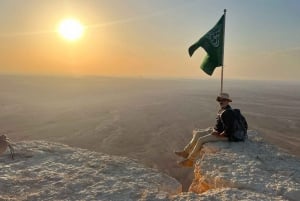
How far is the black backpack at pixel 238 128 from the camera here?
8312mm

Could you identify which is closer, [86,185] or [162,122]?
[86,185]

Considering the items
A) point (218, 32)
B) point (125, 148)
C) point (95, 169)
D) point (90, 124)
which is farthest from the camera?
point (90, 124)

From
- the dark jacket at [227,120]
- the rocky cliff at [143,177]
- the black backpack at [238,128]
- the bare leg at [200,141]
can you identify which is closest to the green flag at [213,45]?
the dark jacket at [227,120]

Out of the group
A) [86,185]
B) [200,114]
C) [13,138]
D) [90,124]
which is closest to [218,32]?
[86,185]

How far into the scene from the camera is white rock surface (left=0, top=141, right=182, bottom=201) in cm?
611

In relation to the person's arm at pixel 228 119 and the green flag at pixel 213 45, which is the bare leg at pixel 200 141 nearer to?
the person's arm at pixel 228 119

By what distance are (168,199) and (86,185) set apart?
5.64 feet

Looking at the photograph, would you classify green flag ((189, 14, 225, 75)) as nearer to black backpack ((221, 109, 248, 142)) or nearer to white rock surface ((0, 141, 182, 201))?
black backpack ((221, 109, 248, 142))

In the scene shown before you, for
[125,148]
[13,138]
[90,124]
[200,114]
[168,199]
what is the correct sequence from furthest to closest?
[200,114], [90,124], [13,138], [125,148], [168,199]

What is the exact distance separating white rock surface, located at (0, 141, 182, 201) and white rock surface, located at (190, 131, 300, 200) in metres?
0.84

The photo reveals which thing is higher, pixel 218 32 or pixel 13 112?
pixel 218 32

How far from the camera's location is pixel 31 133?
110 feet

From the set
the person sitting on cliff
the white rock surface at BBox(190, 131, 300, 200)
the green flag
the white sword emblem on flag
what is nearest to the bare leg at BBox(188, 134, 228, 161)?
the person sitting on cliff

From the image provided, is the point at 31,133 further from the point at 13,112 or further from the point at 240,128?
the point at 240,128
